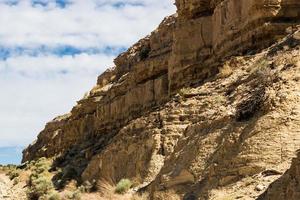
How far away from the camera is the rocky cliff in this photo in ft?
46.1

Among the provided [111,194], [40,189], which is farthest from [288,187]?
[40,189]

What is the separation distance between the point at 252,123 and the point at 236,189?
84.6 inches

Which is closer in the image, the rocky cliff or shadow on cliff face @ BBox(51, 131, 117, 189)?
the rocky cliff

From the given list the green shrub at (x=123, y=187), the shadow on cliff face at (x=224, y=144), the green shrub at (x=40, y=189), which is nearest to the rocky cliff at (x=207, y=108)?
the shadow on cliff face at (x=224, y=144)

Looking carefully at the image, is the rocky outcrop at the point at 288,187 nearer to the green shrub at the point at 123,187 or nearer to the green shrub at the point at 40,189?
the green shrub at the point at 123,187

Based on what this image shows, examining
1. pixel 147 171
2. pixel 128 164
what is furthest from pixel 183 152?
pixel 128 164

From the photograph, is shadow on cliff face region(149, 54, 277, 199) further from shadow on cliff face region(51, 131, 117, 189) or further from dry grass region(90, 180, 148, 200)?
shadow on cliff face region(51, 131, 117, 189)

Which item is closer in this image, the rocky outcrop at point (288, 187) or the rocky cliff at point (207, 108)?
the rocky outcrop at point (288, 187)

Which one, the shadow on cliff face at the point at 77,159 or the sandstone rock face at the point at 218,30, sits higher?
the sandstone rock face at the point at 218,30

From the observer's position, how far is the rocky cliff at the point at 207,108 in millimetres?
14039

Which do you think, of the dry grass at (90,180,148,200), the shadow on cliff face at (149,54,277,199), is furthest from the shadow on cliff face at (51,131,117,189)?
the shadow on cliff face at (149,54,277,199)

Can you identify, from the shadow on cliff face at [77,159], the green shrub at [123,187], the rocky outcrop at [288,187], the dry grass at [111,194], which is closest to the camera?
the rocky outcrop at [288,187]

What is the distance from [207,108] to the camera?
21875 mm

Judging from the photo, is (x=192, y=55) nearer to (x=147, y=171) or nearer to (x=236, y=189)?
(x=147, y=171)
